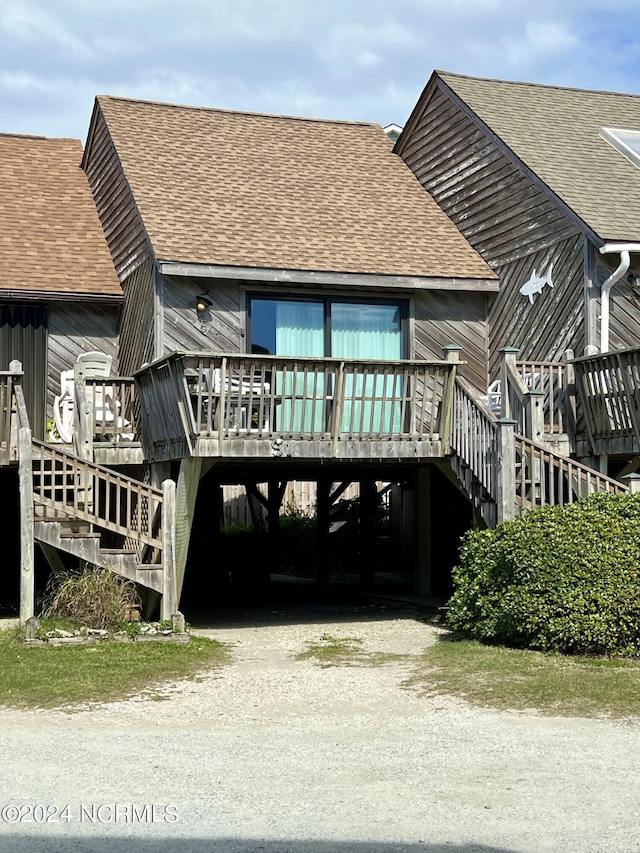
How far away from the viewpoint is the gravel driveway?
5883 millimetres

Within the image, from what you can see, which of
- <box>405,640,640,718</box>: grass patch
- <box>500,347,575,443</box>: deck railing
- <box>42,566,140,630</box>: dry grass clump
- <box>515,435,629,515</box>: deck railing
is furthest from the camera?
<box>500,347,575,443</box>: deck railing

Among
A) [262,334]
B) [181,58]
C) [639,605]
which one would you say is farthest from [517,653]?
[181,58]

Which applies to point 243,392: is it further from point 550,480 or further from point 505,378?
point 550,480

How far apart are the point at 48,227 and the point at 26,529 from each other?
7618 mm

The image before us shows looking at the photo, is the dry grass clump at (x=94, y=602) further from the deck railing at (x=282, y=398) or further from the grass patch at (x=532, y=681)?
the grass patch at (x=532, y=681)

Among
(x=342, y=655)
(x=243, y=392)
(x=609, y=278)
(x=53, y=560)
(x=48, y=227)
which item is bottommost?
(x=342, y=655)

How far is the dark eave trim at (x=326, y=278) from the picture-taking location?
1591 centimetres

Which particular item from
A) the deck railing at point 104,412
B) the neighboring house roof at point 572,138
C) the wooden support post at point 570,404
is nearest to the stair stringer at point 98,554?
the deck railing at point 104,412

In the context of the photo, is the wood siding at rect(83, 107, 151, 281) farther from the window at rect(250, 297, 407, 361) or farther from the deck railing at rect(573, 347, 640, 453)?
the deck railing at rect(573, 347, 640, 453)

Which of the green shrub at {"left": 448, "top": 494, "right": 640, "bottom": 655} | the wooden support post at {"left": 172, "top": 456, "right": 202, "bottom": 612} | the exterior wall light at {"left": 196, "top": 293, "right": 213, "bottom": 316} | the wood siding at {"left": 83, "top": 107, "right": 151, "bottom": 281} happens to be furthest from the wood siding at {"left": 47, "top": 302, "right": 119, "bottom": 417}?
the green shrub at {"left": 448, "top": 494, "right": 640, "bottom": 655}

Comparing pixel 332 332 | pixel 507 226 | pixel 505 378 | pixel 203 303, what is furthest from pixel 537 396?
pixel 203 303

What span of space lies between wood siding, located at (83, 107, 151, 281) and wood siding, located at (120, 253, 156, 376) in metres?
0.25

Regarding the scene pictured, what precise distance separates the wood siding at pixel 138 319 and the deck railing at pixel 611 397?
6.34 meters

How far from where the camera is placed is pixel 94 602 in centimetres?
1332
